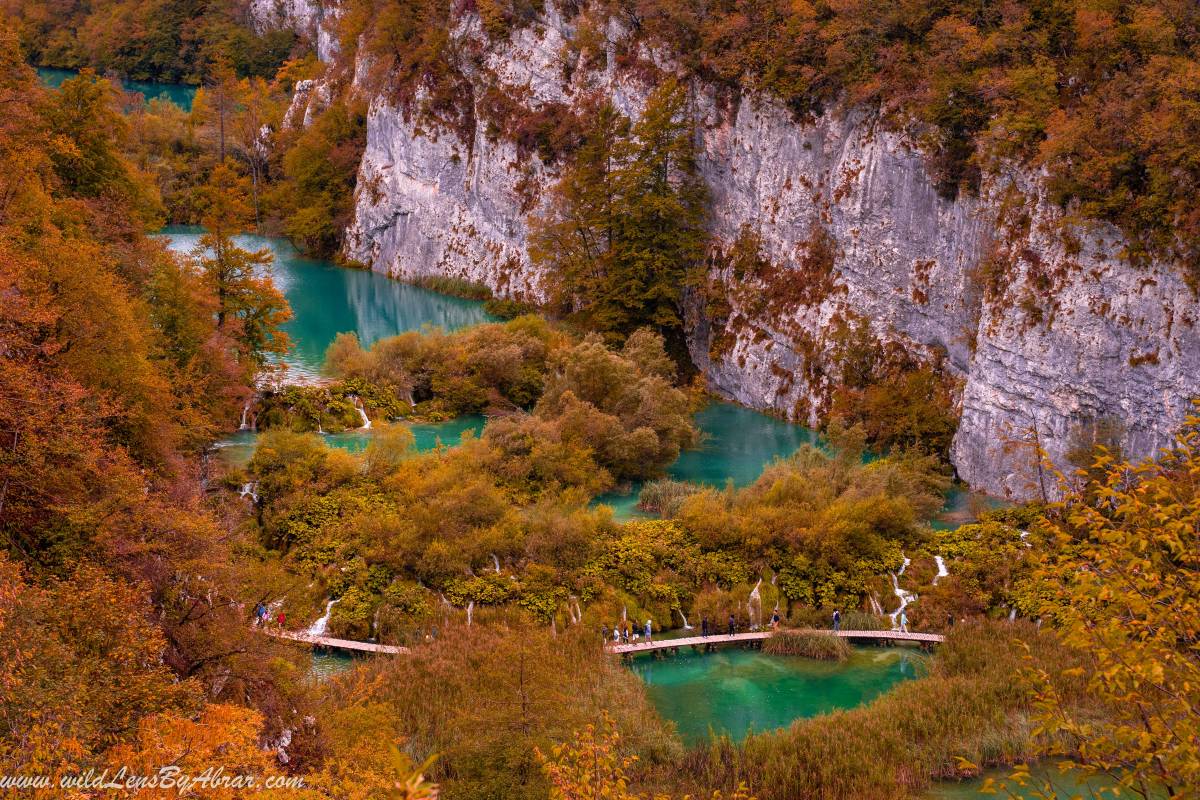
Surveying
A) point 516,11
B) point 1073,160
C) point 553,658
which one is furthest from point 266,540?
point 516,11

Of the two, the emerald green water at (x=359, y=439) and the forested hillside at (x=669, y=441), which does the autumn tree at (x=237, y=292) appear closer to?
the forested hillside at (x=669, y=441)

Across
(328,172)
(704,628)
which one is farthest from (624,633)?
(328,172)

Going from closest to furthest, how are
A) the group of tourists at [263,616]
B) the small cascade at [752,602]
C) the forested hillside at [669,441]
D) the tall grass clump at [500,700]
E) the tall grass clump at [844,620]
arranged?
the forested hillside at [669,441], the tall grass clump at [500,700], the group of tourists at [263,616], the tall grass clump at [844,620], the small cascade at [752,602]

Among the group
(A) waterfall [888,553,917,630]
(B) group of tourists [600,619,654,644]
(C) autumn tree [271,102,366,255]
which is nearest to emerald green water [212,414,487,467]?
(B) group of tourists [600,619,654,644]

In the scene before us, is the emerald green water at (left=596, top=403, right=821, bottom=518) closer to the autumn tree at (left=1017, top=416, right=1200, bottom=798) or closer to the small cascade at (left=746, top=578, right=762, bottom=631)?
the small cascade at (left=746, top=578, right=762, bottom=631)

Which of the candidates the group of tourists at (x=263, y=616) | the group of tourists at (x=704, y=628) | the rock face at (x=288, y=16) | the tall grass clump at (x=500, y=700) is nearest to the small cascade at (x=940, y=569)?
the group of tourists at (x=704, y=628)

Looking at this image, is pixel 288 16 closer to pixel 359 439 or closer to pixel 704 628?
pixel 359 439

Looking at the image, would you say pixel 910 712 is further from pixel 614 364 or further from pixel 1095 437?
pixel 614 364
